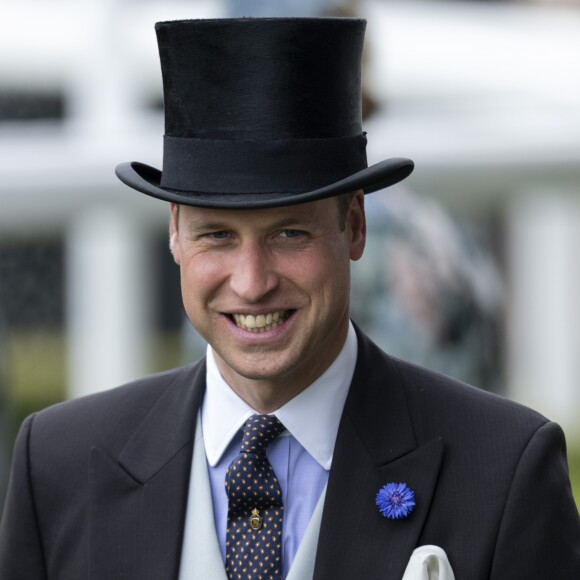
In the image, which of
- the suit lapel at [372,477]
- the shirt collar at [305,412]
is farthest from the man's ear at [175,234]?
the suit lapel at [372,477]

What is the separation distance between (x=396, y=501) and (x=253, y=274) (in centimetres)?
52

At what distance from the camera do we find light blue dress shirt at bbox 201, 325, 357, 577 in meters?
3.29

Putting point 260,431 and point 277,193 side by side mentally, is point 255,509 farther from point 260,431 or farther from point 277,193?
point 277,193

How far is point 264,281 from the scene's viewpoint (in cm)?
314

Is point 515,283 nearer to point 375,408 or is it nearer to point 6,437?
point 6,437

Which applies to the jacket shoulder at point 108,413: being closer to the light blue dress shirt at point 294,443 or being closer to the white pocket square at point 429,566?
the light blue dress shirt at point 294,443

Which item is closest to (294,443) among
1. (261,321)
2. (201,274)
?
(261,321)

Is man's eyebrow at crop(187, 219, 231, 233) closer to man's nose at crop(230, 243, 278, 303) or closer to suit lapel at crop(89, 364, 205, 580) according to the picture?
man's nose at crop(230, 243, 278, 303)

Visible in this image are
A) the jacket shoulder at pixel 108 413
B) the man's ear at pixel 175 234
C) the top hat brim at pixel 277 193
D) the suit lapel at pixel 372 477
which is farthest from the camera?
the jacket shoulder at pixel 108 413

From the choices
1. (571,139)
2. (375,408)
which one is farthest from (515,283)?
(375,408)

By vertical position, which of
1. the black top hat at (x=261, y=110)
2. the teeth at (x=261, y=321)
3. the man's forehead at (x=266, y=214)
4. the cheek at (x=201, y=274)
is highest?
the black top hat at (x=261, y=110)

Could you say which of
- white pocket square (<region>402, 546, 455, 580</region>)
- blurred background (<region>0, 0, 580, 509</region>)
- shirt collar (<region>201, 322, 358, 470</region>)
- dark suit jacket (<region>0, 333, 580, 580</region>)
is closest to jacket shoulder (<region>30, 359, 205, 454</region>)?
dark suit jacket (<region>0, 333, 580, 580</region>)

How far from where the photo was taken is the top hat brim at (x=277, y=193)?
10.2ft

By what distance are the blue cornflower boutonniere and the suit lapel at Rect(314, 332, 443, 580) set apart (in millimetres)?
12
